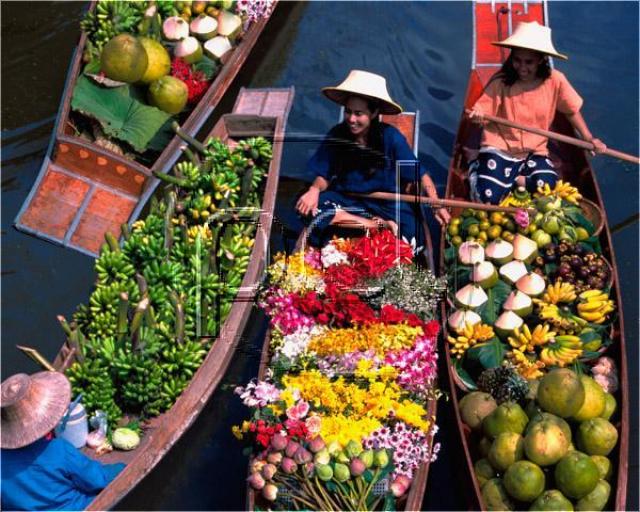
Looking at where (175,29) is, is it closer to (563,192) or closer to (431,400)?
(563,192)

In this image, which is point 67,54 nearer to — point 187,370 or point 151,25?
point 151,25

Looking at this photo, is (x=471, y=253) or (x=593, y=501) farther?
(x=471, y=253)

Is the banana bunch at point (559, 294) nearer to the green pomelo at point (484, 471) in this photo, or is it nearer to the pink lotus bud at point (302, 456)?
the green pomelo at point (484, 471)

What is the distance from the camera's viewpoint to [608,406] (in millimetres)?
5602

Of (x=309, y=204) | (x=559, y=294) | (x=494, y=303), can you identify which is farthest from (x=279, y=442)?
(x=559, y=294)

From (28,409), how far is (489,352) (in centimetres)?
283

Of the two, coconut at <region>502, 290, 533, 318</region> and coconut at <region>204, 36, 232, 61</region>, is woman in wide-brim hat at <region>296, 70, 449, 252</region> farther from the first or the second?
coconut at <region>204, 36, 232, 61</region>

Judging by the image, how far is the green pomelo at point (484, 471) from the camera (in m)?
5.42

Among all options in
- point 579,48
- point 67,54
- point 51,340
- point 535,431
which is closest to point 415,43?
point 579,48

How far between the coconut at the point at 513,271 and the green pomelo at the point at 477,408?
3.04 feet

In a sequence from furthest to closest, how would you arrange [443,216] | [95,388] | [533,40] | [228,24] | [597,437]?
[228,24]
[533,40]
[443,216]
[95,388]
[597,437]

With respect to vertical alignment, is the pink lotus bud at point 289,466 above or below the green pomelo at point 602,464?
above

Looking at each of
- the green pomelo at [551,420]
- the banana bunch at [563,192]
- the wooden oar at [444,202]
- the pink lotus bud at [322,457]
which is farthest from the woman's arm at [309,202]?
the green pomelo at [551,420]

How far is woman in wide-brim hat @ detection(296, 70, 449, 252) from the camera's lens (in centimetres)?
659
